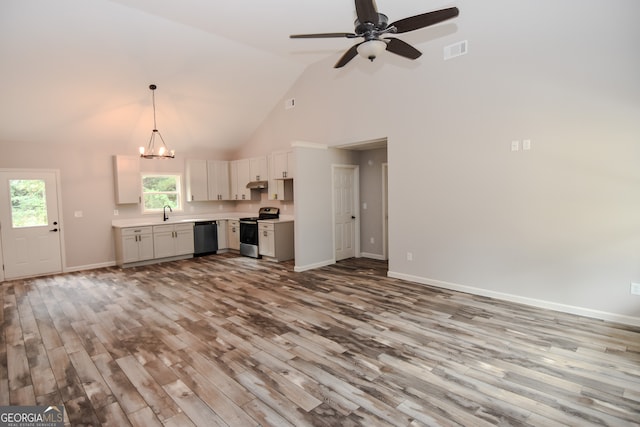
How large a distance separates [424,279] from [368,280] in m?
0.88

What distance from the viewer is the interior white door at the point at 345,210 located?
6848 mm

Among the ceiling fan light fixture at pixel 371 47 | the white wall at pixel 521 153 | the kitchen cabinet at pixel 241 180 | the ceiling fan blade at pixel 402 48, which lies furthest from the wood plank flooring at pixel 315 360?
the kitchen cabinet at pixel 241 180

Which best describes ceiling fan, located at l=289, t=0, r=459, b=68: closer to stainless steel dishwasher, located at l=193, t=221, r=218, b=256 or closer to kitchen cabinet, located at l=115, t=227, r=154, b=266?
kitchen cabinet, located at l=115, t=227, r=154, b=266

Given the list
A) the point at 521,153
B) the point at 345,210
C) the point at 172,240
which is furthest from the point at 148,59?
the point at 521,153

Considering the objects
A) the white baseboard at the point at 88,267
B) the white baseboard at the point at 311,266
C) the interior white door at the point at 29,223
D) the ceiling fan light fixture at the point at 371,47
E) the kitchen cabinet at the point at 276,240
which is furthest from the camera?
the kitchen cabinet at the point at 276,240

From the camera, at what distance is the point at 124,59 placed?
512 cm

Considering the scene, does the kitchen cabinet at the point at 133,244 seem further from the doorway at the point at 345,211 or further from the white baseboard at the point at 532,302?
the white baseboard at the point at 532,302

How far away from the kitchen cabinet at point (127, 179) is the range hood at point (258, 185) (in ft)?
7.91

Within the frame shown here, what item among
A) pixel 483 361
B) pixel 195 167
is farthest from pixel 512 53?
pixel 195 167

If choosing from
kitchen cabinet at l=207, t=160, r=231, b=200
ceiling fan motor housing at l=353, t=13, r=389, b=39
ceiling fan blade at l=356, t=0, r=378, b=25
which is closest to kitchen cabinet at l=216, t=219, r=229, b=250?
kitchen cabinet at l=207, t=160, r=231, b=200

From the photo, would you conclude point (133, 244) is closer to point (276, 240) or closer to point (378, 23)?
point (276, 240)

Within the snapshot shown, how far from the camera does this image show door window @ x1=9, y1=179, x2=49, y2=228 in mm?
6012

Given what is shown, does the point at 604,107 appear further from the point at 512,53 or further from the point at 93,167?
the point at 93,167

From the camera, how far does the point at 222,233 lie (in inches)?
329
